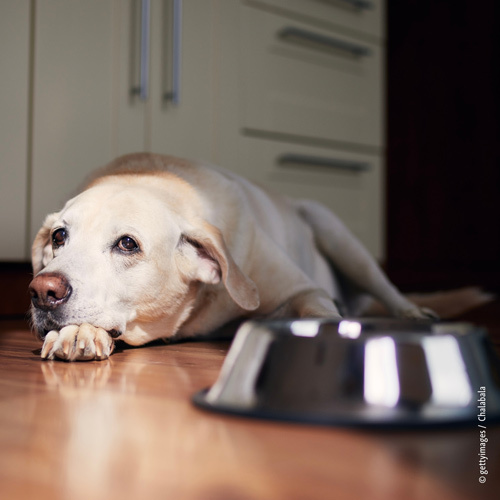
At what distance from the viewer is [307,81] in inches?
129

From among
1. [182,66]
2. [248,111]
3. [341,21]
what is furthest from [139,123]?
[341,21]

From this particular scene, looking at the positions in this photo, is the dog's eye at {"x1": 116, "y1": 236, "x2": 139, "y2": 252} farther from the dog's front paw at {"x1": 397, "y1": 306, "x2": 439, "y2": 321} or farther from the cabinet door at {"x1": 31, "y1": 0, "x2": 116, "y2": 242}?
the dog's front paw at {"x1": 397, "y1": 306, "x2": 439, "y2": 321}

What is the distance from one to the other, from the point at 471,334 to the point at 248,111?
2.21 metres

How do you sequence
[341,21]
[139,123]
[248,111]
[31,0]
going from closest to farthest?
[31,0], [139,123], [248,111], [341,21]

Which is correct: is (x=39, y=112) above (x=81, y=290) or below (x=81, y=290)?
above

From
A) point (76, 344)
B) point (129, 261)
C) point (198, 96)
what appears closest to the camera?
point (76, 344)

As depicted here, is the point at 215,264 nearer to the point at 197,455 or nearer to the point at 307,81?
the point at 197,455

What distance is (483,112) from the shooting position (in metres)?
4.21

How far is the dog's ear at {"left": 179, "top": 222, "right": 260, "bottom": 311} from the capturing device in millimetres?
1646

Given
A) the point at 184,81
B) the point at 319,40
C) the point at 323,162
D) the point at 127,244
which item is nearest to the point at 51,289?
the point at 127,244

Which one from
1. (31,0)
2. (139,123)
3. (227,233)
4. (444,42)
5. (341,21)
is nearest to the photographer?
(227,233)

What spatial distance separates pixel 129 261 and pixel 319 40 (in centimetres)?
202

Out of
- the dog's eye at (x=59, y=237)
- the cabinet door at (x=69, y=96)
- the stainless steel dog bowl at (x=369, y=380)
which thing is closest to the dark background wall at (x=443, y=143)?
the cabinet door at (x=69, y=96)

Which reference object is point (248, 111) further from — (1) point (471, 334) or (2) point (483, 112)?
(1) point (471, 334)
